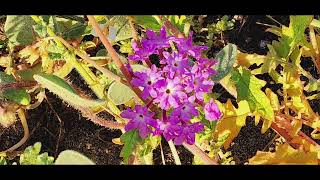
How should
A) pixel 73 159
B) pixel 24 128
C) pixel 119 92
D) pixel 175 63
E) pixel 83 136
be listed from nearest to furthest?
pixel 73 159 < pixel 175 63 < pixel 119 92 < pixel 24 128 < pixel 83 136

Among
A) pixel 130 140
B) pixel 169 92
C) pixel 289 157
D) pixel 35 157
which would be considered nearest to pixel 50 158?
pixel 35 157

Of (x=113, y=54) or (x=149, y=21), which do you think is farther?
(x=149, y=21)

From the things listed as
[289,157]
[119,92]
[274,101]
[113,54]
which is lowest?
[289,157]

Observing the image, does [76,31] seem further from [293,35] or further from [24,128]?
[293,35]

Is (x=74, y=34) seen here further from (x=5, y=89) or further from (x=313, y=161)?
(x=313, y=161)

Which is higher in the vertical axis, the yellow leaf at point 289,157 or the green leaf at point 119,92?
the green leaf at point 119,92

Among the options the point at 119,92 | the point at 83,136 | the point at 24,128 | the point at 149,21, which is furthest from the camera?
the point at 83,136

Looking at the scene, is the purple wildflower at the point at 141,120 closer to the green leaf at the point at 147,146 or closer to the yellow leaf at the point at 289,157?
the green leaf at the point at 147,146

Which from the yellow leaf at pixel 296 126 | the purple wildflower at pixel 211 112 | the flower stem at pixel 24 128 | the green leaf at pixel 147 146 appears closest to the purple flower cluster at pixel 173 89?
the purple wildflower at pixel 211 112
